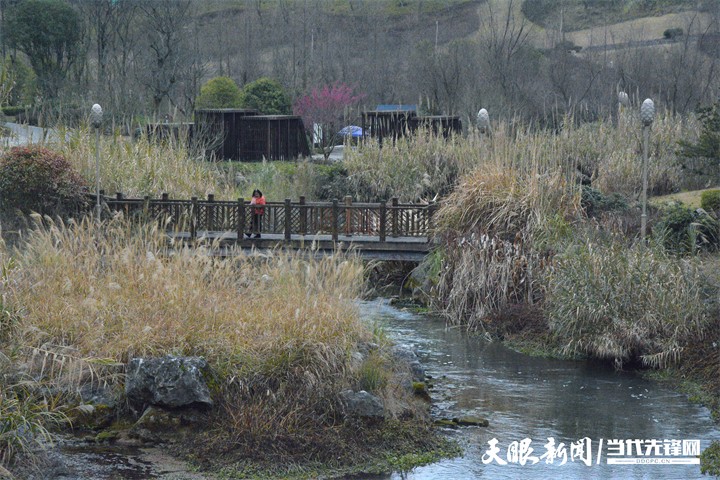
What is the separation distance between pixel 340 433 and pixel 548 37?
1872 inches

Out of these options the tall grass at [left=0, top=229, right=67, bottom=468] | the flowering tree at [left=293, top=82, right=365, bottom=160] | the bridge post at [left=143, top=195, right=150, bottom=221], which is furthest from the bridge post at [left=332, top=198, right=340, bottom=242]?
the flowering tree at [left=293, top=82, right=365, bottom=160]

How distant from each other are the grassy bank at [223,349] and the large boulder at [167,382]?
0.18 metres

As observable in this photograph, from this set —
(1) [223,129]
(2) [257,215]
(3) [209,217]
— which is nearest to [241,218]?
(2) [257,215]

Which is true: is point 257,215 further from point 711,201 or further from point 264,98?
point 264,98

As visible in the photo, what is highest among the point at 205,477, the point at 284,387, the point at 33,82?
the point at 33,82

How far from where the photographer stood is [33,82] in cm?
4116

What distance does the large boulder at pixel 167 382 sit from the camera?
33.0 feet

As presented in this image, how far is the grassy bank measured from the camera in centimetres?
959

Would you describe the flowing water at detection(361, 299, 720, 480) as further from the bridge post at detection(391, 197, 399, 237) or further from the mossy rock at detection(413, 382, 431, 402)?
the bridge post at detection(391, 197, 399, 237)

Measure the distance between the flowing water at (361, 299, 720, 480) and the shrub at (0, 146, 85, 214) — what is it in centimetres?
787

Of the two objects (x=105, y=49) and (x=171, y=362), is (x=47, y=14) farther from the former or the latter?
(x=171, y=362)

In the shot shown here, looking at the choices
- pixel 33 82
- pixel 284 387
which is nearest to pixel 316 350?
pixel 284 387

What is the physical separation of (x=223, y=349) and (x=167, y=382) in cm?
74

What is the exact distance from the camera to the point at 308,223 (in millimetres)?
19984
